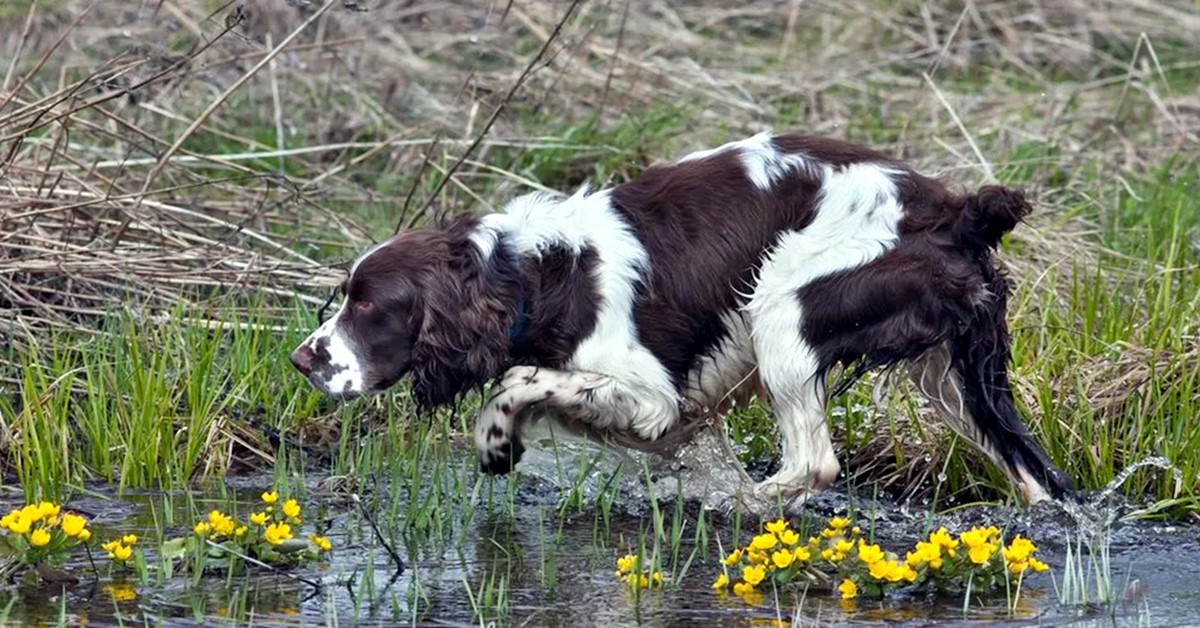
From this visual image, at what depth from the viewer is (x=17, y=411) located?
546 centimetres

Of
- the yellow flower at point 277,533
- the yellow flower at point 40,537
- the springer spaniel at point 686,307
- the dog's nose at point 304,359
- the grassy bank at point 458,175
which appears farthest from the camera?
the grassy bank at point 458,175

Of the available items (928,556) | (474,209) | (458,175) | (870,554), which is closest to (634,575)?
(870,554)


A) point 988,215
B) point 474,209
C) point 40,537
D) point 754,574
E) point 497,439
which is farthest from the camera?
point 474,209

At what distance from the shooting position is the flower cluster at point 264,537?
4.05 meters

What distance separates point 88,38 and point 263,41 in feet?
3.14

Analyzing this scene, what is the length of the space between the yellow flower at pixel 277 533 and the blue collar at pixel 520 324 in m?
0.88

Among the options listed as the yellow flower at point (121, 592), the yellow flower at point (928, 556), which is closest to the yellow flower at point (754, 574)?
the yellow flower at point (928, 556)

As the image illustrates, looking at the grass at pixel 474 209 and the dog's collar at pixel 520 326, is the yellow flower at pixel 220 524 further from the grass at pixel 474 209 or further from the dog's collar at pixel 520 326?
the dog's collar at pixel 520 326

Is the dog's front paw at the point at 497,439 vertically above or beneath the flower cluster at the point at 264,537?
above

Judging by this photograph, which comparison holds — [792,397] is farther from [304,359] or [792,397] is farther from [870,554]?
[304,359]

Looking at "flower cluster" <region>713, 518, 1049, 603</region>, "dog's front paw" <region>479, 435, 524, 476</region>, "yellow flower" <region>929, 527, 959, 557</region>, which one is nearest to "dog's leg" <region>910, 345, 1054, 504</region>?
"flower cluster" <region>713, 518, 1049, 603</region>

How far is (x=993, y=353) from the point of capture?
185 inches

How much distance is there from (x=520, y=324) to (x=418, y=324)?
0.84 feet

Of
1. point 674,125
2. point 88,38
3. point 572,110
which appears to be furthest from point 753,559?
point 88,38
